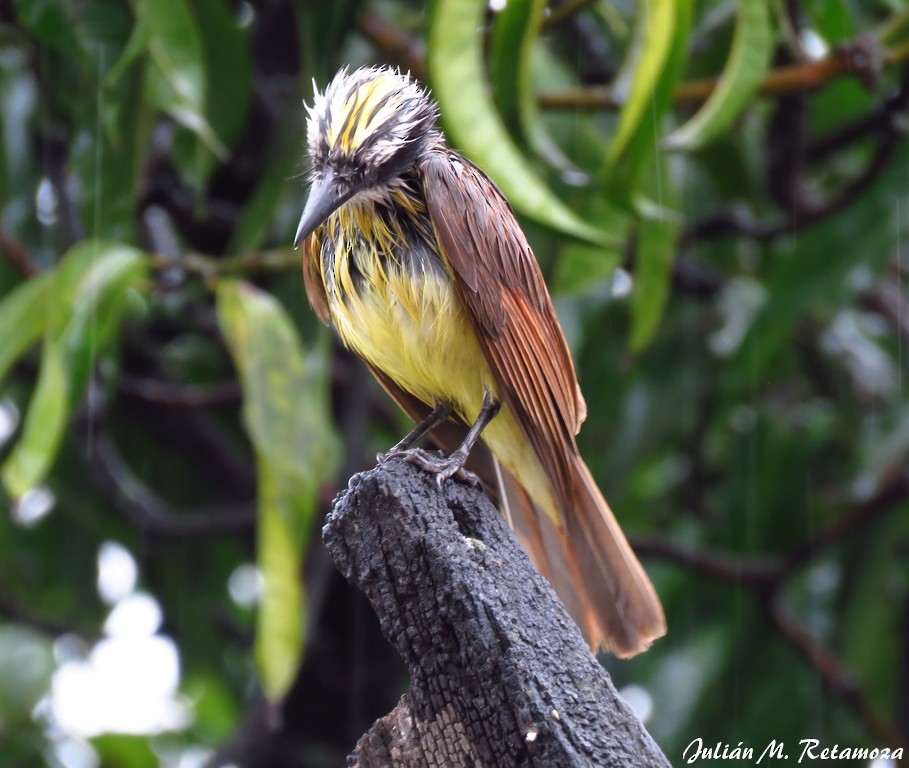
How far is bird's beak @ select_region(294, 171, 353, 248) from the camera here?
3041 millimetres

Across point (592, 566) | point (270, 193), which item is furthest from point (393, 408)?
point (592, 566)

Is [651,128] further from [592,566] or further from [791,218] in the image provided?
[791,218]

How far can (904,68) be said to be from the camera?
17.0 ft

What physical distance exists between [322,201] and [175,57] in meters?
1.29

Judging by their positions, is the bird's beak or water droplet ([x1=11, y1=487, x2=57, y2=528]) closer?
the bird's beak

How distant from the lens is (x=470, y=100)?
13.0 ft

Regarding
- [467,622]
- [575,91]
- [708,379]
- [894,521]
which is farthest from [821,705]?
[467,622]

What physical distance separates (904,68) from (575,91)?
1.35 meters

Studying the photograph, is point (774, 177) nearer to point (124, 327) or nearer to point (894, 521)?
point (894, 521)

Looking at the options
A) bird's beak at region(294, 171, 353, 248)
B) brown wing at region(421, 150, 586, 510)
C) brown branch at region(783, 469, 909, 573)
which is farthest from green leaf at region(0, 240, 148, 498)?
brown branch at region(783, 469, 909, 573)

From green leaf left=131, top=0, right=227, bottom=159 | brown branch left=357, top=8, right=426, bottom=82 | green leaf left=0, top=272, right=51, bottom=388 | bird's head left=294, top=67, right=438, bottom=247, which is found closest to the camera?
bird's head left=294, top=67, right=438, bottom=247

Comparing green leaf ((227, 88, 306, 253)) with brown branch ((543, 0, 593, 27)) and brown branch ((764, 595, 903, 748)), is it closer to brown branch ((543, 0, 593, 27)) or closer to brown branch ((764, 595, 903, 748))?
brown branch ((543, 0, 593, 27))

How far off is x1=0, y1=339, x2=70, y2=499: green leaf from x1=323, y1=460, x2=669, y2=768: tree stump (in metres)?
1.83

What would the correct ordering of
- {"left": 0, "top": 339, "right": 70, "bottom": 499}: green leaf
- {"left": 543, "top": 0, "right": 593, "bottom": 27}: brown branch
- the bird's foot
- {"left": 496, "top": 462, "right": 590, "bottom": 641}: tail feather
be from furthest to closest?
{"left": 543, "top": 0, "right": 593, "bottom": 27}: brown branch → {"left": 0, "top": 339, "right": 70, "bottom": 499}: green leaf → {"left": 496, "top": 462, "right": 590, "bottom": 641}: tail feather → the bird's foot
